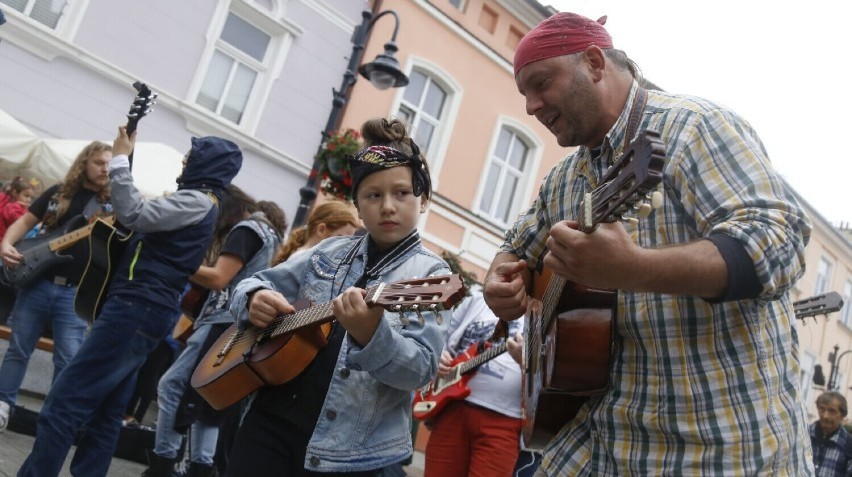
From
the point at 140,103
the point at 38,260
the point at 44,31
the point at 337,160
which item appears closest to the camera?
the point at 140,103

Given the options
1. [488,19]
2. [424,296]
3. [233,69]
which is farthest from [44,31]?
[424,296]

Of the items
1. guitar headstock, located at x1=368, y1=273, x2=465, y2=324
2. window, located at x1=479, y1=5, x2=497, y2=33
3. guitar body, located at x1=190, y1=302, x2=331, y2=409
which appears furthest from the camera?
window, located at x1=479, y1=5, x2=497, y2=33

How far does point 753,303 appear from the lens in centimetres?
168

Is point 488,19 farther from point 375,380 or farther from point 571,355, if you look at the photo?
point 571,355

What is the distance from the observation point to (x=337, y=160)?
8.67m

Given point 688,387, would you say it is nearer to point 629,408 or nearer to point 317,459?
point 629,408

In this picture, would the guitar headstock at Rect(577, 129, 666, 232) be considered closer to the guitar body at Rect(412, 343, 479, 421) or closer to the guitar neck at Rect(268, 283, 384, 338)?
the guitar neck at Rect(268, 283, 384, 338)

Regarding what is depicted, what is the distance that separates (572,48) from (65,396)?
118 inches

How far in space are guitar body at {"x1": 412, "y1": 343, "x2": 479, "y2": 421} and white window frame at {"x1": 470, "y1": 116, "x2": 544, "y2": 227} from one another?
37.4 feet

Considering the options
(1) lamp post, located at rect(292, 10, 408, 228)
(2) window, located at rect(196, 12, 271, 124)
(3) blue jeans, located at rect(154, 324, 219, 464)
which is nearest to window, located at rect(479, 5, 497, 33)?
(2) window, located at rect(196, 12, 271, 124)

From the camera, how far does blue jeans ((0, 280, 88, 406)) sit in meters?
5.02

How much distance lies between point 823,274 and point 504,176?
57.0 ft

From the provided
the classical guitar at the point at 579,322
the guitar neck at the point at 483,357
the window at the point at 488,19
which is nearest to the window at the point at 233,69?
the window at the point at 488,19

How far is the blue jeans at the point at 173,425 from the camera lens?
458 cm
